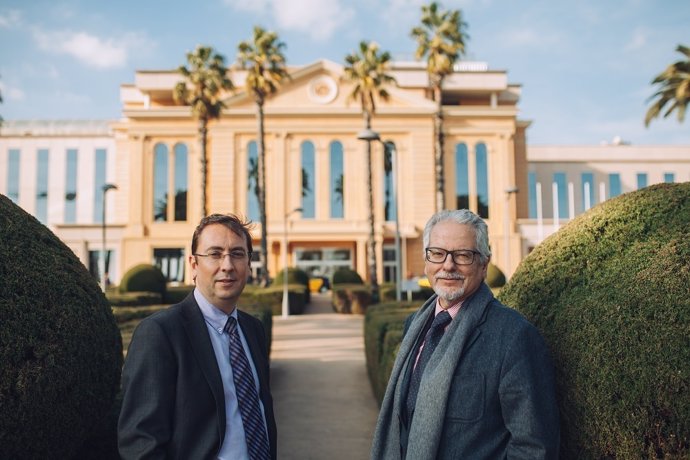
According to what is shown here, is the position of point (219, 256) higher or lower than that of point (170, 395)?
higher

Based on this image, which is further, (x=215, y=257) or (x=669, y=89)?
(x=669, y=89)

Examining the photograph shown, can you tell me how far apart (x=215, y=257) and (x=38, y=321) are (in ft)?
3.88

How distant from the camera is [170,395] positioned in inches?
103

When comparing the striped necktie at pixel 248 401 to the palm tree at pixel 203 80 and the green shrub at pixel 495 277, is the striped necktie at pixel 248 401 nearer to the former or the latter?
the green shrub at pixel 495 277

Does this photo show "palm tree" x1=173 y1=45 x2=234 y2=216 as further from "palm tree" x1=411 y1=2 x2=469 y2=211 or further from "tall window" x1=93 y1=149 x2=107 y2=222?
"tall window" x1=93 y1=149 x2=107 y2=222

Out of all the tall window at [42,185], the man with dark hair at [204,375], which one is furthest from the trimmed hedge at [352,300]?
the tall window at [42,185]

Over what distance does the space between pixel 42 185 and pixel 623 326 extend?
2250 inches

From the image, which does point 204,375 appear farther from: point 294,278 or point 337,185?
point 337,185

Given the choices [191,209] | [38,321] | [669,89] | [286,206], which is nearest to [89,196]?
[191,209]

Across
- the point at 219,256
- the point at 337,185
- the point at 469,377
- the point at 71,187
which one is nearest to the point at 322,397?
the point at 219,256

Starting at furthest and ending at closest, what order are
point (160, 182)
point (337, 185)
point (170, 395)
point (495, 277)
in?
point (337, 185) → point (160, 182) → point (495, 277) → point (170, 395)

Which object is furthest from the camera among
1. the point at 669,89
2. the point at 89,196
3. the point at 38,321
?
the point at 89,196

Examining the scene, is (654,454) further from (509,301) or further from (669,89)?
(669,89)

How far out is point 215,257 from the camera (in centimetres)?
292
